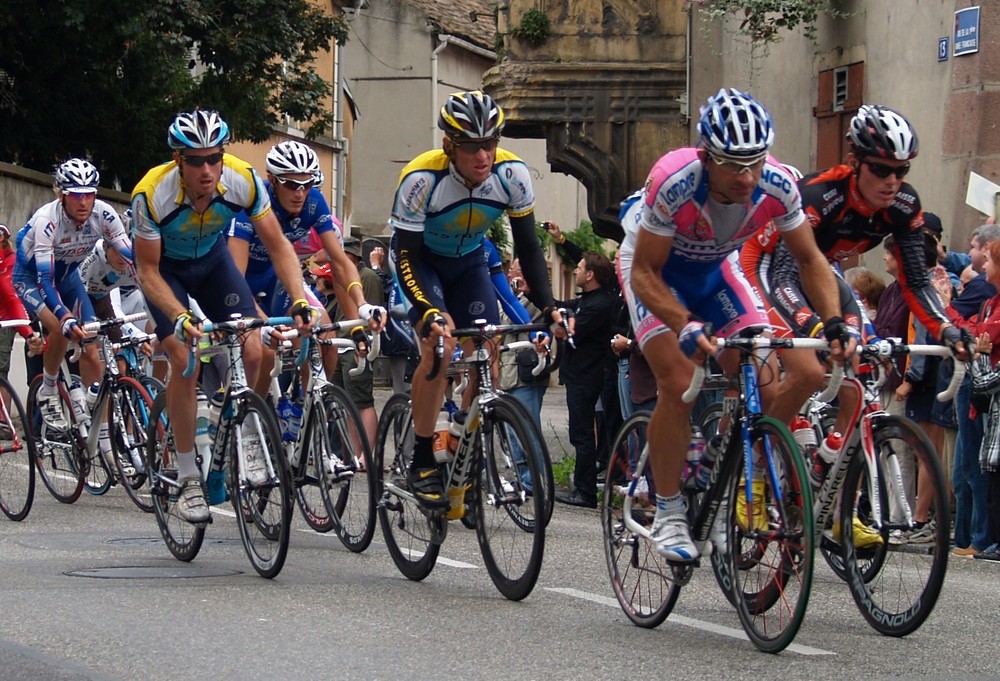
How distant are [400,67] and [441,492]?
4055 centimetres

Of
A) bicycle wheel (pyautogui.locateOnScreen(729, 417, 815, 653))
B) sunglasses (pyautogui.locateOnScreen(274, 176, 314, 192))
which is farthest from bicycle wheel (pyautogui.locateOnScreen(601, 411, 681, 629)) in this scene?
sunglasses (pyautogui.locateOnScreen(274, 176, 314, 192))

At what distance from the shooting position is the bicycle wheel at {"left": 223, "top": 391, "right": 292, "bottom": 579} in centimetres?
841

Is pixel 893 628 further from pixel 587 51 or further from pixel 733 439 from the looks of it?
pixel 587 51

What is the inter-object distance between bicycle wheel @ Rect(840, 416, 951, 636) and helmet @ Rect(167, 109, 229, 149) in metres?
3.74

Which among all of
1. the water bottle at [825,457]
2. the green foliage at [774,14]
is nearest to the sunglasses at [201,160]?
the water bottle at [825,457]

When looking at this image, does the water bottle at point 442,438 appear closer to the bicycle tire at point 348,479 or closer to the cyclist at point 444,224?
the cyclist at point 444,224

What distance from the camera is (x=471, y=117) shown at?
817 cm

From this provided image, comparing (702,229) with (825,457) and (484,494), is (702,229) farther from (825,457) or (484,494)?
(484,494)

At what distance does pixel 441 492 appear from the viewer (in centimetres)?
847

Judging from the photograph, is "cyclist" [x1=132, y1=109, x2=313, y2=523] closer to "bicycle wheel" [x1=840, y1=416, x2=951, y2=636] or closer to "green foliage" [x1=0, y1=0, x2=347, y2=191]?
"bicycle wheel" [x1=840, y1=416, x2=951, y2=636]

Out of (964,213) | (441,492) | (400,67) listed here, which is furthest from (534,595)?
(400,67)

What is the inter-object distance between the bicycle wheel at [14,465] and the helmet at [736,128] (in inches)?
242

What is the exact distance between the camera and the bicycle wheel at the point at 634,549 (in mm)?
7270

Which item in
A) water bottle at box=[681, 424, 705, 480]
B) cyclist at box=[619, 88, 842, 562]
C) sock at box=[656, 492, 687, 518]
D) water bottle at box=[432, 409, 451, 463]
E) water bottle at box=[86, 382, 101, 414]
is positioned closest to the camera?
cyclist at box=[619, 88, 842, 562]
